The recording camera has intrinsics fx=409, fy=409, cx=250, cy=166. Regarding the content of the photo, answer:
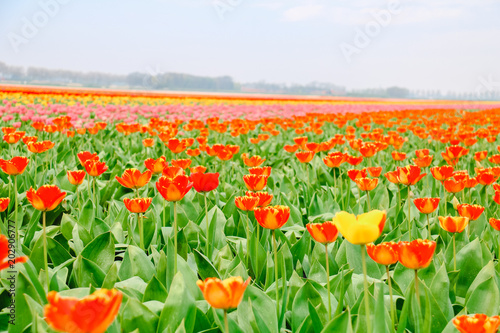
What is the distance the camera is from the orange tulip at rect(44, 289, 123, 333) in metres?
0.66

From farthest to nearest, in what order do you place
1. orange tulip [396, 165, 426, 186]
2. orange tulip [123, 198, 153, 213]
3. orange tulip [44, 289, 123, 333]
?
orange tulip [396, 165, 426, 186] < orange tulip [123, 198, 153, 213] < orange tulip [44, 289, 123, 333]

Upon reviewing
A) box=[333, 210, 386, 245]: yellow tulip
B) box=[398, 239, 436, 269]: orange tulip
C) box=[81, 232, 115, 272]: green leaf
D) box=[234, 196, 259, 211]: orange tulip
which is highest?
box=[333, 210, 386, 245]: yellow tulip

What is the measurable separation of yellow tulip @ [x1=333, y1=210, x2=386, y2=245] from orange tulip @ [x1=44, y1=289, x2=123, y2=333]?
0.59 meters

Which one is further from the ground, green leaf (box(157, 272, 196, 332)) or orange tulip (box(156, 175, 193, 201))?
orange tulip (box(156, 175, 193, 201))

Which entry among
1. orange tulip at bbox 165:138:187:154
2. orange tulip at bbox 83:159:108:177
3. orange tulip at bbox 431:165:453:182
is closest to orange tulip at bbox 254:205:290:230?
orange tulip at bbox 83:159:108:177

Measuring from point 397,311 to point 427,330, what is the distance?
0.37 m

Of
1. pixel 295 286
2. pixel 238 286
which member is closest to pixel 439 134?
pixel 295 286

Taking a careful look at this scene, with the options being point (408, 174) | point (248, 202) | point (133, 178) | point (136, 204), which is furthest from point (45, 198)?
point (408, 174)

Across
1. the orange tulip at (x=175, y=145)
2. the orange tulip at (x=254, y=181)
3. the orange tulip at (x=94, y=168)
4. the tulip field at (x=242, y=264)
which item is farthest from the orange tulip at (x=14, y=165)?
the orange tulip at (x=175, y=145)

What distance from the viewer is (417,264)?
3.45 ft

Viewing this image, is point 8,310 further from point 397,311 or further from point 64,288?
point 397,311

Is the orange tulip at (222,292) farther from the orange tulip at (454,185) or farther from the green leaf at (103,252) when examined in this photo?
the orange tulip at (454,185)

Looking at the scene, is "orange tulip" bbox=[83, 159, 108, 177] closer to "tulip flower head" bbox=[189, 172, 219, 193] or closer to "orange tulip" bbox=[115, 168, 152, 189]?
"orange tulip" bbox=[115, 168, 152, 189]

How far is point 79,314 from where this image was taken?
26.0 inches
